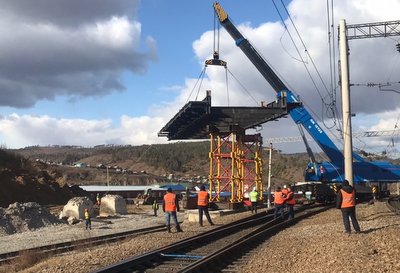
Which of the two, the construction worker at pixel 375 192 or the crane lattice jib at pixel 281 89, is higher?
the crane lattice jib at pixel 281 89

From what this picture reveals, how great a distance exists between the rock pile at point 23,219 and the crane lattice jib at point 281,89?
18189 millimetres

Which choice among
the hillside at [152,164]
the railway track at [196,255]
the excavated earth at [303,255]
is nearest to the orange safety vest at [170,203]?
the excavated earth at [303,255]

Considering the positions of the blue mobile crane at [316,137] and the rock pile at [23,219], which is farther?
the blue mobile crane at [316,137]

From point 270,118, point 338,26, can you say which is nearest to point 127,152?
point 270,118

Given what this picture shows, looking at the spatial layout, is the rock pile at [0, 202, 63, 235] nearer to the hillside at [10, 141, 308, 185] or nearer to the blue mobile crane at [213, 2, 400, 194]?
the blue mobile crane at [213, 2, 400, 194]

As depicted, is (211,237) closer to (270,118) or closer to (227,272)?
(227,272)

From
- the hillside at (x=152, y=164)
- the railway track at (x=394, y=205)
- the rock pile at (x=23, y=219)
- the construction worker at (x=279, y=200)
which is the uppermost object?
the hillside at (x=152, y=164)

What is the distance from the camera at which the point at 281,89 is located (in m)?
38.0

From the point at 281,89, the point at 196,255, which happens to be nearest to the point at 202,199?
the point at 196,255

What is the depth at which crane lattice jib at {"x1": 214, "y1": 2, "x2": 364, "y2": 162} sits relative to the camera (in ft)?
122

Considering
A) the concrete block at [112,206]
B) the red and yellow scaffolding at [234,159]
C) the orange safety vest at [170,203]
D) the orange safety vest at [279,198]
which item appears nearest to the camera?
the orange safety vest at [170,203]

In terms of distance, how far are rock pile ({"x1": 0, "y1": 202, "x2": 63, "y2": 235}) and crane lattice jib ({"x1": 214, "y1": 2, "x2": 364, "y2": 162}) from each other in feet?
59.7

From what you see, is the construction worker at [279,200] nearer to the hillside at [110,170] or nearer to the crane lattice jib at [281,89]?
the crane lattice jib at [281,89]

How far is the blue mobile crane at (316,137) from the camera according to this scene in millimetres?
37312
